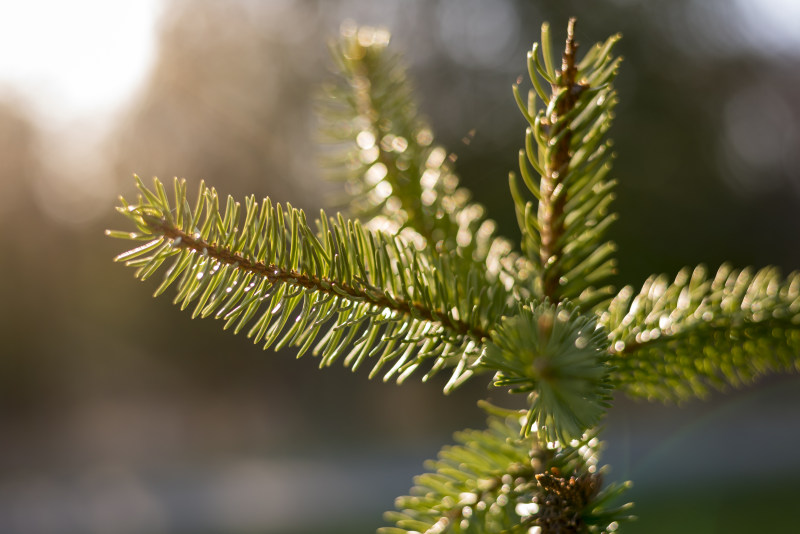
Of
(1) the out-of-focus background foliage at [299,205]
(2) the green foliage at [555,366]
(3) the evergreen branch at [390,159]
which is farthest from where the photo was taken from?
(1) the out-of-focus background foliage at [299,205]

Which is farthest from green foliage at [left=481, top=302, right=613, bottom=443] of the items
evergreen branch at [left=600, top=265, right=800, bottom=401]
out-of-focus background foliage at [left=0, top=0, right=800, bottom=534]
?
out-of-focus background foliage at [left=0, top=0, right=800, bottom=534]

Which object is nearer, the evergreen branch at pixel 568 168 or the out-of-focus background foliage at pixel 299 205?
the evergreen branch at pixel 568 168

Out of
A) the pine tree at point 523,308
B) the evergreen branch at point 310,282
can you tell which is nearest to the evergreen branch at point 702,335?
the pine tree at point 523,308

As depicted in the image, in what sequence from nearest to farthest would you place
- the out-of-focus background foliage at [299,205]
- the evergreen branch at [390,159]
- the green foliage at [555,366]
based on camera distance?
the green foliage at [555,366]
the evergreen branch at [390,159]
the out-of-focus background foliage at [299,205]

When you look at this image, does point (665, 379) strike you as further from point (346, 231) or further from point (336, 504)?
point (336, 504)

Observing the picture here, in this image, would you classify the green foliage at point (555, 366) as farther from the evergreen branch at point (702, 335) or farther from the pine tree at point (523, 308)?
the evergreen branch at point (702, 335)

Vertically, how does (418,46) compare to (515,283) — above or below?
above

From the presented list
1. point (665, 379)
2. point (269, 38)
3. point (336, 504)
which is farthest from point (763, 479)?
point (269, 38)
